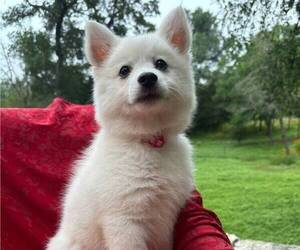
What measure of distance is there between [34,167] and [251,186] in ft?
8.59

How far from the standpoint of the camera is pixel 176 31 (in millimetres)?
1396

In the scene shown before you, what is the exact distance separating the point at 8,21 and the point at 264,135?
2.64 meters

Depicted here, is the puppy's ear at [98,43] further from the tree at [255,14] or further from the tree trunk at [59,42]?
the tree at [255,14]

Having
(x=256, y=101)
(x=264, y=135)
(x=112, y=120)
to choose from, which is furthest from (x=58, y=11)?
(x=264, y=135)

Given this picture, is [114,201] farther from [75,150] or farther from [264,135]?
[264,135]

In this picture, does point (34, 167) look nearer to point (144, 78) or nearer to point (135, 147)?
point (135, 147)

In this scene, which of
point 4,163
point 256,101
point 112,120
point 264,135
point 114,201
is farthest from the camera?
point 264,135

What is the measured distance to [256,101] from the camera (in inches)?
128

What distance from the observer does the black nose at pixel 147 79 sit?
3.95 feet

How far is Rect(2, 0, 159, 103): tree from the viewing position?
80.0 inches

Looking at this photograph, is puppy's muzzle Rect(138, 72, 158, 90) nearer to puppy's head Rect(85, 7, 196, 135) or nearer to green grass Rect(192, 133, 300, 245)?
puppy's head Rect(85, 7, 196, 135)

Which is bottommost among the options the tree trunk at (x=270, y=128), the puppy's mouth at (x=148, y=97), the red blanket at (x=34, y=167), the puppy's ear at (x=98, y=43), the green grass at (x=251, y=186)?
the green grass at (x=251, y=186)

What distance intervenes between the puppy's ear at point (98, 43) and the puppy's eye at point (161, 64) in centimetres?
15

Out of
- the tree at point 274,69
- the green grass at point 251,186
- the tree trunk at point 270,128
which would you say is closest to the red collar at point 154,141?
the green grass at point 251,186
